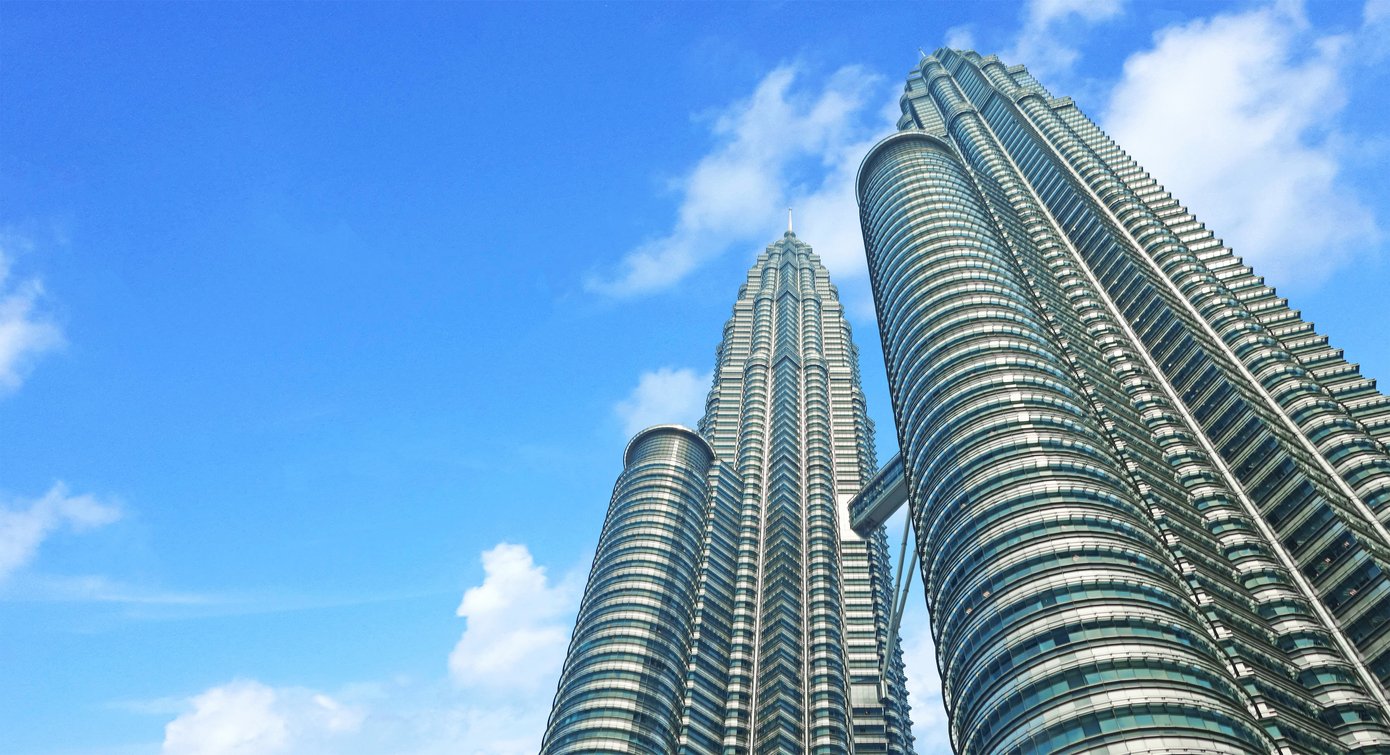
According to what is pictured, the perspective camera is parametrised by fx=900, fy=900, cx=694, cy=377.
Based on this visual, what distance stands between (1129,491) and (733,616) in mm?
68381

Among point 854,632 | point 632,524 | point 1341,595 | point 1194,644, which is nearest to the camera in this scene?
point 1194,644

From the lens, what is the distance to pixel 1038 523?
2938 inches

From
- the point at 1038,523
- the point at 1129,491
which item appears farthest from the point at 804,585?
the point at 1038,523

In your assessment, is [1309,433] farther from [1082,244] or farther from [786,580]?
[786,580]

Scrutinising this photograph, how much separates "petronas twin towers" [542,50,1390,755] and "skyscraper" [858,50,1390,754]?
30cm

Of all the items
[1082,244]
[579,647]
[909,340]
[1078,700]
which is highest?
[1082,244]

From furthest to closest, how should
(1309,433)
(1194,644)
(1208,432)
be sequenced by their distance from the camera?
(1208,432) → (1309,433) → (1194,644)

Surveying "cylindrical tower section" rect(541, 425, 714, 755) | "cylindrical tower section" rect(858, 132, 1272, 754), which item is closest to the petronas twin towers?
"cylindrical tower section" rect(858, 132, 1272, 754)

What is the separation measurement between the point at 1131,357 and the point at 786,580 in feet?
200

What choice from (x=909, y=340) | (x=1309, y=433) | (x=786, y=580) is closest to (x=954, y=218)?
(x=909, y=340)

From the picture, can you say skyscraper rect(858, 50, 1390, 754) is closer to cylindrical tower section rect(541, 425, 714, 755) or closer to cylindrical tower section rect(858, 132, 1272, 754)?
cylindrical tower section rect(858, 132, 1272, 754)

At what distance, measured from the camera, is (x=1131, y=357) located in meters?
114

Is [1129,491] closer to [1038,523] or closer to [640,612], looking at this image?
[1038,523]

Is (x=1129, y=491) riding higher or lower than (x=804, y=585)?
lower
